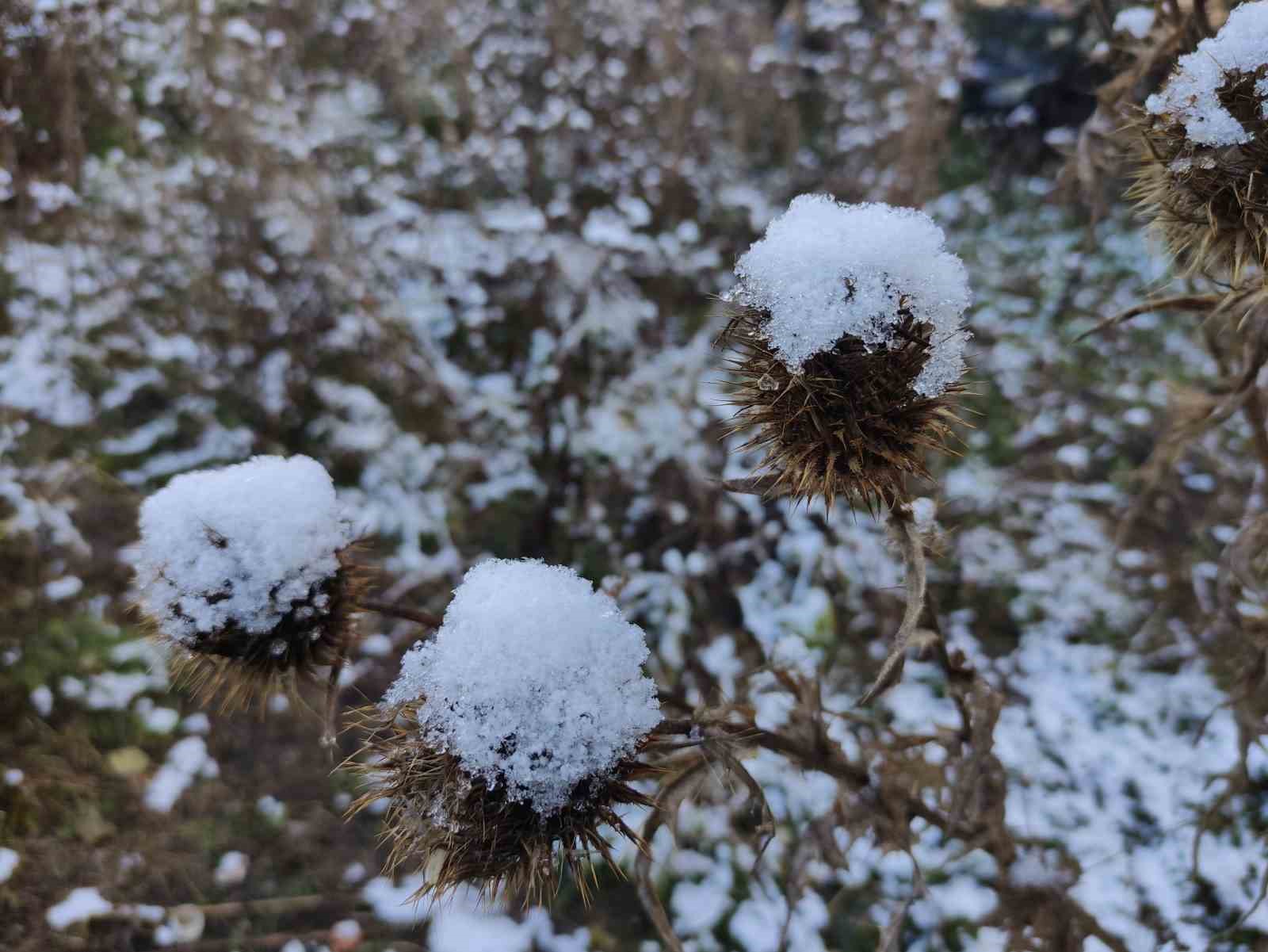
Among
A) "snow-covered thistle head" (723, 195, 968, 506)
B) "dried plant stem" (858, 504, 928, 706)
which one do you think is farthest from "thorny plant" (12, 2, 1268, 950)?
"snow-covered thistle head" (723, 195, 968, 506)

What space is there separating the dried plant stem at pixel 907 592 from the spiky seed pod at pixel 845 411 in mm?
41

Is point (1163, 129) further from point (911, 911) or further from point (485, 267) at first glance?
point (485, 267)

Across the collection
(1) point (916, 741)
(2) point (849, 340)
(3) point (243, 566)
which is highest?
(2) point (849, 340)

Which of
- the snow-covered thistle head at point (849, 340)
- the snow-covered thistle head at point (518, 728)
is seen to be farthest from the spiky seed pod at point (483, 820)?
the snow-covered thistle head at point (849, 340)

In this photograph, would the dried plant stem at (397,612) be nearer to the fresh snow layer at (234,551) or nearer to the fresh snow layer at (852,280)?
the fresh snow layer at (234,551)

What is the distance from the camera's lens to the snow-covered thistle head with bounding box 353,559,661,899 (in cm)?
113

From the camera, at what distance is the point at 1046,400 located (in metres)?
3.75

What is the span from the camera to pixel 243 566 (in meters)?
1.45

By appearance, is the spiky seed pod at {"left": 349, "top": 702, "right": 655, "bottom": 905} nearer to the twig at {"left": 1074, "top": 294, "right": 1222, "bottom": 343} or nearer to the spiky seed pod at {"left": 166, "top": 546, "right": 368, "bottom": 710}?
the spiky seed pod at {"left": 166, "top": 546, "right": 368, "bottom": 710}

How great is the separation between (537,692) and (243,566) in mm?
633

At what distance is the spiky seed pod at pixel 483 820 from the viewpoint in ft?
3.84

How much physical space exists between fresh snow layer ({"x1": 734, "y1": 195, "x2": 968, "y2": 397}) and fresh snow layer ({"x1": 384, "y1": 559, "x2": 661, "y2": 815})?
20.2 inches

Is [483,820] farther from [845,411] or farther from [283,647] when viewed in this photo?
[845,411]

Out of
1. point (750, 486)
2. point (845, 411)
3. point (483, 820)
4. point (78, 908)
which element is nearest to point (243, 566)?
point (483, 820)
